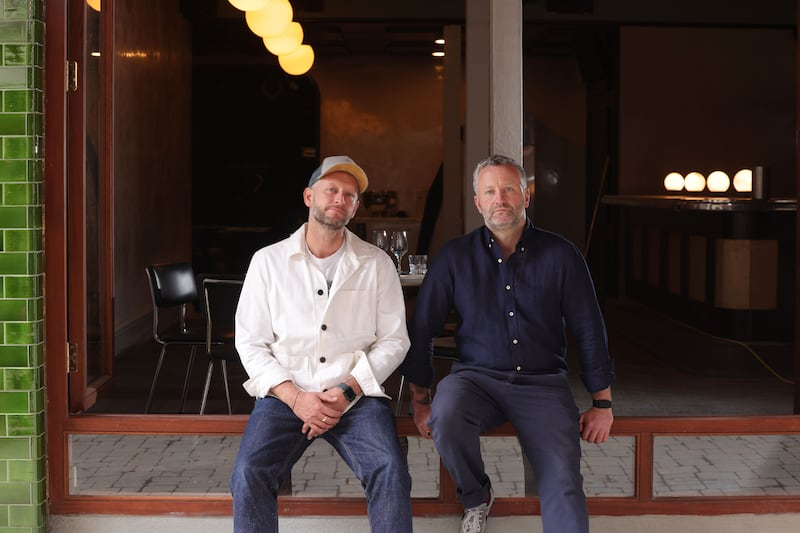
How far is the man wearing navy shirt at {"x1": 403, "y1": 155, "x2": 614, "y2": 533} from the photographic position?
3150mm

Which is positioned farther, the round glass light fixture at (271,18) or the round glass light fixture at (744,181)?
the round glass light fixture at (744,181)

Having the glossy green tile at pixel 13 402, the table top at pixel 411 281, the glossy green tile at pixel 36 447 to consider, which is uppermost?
the table top at pixel 411 281

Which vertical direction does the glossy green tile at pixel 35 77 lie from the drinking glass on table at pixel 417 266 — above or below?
above

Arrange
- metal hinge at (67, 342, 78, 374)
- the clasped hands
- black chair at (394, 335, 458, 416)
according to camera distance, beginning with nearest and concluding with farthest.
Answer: the clasped hands
metal hinge at (67, 342, 78, 374)
black chair at (394, 335, 458, 416)

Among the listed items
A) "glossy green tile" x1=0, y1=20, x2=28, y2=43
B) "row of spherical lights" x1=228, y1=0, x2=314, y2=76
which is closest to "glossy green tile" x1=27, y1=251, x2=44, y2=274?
"glossy green tile" x1=0, y1=20, x2=28, y2=43

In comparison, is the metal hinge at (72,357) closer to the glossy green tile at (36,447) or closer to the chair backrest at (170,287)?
the glossy green tile at (36,447)

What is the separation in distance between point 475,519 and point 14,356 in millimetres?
1699

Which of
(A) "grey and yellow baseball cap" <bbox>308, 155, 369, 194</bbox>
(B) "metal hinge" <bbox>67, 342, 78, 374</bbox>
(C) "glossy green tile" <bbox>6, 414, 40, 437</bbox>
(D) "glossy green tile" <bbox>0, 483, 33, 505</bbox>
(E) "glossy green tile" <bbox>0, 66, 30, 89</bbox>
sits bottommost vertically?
(D) "glossy green tile" <bbox>0, 483, 33, 505</bbox>

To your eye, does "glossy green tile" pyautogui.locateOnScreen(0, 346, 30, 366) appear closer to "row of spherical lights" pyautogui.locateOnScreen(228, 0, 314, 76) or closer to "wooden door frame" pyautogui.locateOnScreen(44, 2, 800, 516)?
"wooden door frame" pyautogui.locateOnScreen(44, 2, 800, 516)

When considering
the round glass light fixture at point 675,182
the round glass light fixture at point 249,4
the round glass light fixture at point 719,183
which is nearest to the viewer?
the round glass light fixture at point 249,4

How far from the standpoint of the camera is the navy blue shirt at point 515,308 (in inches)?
127

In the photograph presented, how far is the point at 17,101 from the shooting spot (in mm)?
3338

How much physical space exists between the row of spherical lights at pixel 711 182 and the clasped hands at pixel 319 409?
704 centimetres

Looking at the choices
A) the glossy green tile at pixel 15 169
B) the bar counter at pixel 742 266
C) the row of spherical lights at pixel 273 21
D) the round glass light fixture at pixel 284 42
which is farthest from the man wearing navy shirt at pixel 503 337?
the round glass light fixture at pixel 284 42
